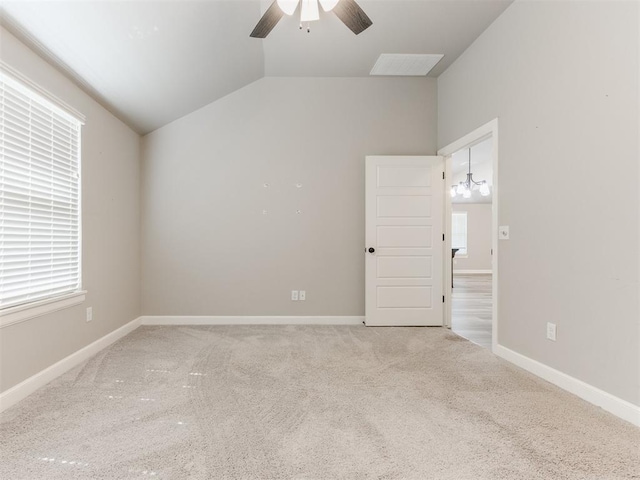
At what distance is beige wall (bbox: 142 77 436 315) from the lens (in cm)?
421

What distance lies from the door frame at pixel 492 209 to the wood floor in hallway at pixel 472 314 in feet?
0.72

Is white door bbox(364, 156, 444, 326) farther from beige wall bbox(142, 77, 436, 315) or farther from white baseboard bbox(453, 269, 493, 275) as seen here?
white baseboard bbox(453, 269, 493, 275)

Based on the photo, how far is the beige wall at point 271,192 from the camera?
166 inches

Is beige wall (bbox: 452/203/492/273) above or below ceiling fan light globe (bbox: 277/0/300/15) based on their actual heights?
below

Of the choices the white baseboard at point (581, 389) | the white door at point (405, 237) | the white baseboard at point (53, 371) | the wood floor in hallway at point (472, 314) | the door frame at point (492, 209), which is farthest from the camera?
the white door at point (405, 237)

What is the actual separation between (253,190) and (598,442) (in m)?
3.75

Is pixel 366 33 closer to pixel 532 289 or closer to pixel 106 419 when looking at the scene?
pixel 532 289

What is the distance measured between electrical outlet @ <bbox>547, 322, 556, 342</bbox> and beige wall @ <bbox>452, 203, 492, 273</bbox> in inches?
349

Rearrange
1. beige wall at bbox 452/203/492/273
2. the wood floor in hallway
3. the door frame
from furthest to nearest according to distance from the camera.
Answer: beige wall at bbox 452/203/492/273
the wood floor in hallway
the door frame

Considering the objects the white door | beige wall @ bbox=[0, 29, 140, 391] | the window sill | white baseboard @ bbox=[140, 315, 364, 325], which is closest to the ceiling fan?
beige wall @ bbox=[0, 29, 140, 391]

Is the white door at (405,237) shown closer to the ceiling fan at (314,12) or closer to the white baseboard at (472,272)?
the ceiling fan at (314,12)

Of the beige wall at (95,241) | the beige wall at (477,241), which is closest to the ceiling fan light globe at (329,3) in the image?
the beige wall at (95,241)

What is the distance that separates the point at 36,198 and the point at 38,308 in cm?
79

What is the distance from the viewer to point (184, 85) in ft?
11.8
